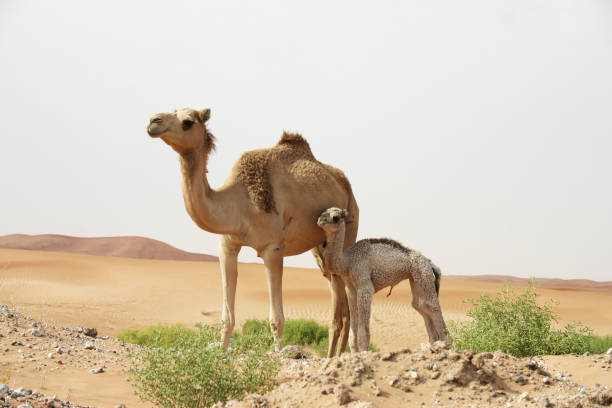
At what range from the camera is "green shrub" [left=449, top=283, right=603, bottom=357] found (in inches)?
402

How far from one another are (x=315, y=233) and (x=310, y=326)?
7.75 meters

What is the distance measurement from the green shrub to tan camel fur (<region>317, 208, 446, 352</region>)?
1606mm

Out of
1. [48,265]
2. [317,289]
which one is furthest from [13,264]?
[317,289]

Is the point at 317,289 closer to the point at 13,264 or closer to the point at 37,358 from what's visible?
the point at 13,264

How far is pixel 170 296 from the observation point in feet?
97.1

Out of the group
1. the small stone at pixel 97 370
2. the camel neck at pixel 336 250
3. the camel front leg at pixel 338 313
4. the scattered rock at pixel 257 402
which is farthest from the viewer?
the camel front leg at pixel 338 313

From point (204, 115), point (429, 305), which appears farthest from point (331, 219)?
point (204, 115)

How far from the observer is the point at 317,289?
3472 cm

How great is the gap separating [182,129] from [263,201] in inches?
59.3

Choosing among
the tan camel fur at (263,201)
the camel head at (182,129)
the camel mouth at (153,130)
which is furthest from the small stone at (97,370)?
the camel mouth at (153,130)

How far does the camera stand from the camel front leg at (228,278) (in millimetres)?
8984

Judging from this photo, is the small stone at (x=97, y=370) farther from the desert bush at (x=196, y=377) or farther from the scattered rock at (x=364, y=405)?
the scattered rock at (x=364, y=405)

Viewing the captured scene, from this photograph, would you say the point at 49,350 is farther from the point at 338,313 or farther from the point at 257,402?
the point at 257,402

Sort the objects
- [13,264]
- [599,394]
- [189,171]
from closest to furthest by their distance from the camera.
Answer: [599,394], [189,171], [13,264]
